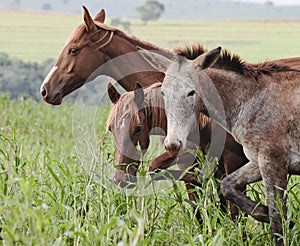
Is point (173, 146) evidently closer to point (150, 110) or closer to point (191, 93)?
point (191, 93)

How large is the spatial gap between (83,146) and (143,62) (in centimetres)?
105

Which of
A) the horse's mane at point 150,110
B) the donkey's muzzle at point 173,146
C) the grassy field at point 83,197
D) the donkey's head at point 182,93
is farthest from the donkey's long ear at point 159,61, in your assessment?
the donkey's muzzle at point 173,146

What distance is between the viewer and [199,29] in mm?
48969

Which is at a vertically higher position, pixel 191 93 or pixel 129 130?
pixel 191 93

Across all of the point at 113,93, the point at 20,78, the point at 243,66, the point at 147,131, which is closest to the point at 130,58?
the point at 113,93

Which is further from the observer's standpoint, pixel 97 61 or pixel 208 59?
pixel 97 61

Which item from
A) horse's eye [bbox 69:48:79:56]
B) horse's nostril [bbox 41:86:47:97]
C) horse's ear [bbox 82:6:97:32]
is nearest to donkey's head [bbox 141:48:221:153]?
horse's ear [bbox 82:6:97:32]

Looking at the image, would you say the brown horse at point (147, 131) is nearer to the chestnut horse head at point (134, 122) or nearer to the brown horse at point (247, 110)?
the chestnut horse head at point (134, 122)

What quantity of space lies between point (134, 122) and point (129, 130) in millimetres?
90

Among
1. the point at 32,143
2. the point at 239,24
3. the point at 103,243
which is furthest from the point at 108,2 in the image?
the point at 103,243

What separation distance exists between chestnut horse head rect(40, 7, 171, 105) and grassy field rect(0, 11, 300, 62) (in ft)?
87.2

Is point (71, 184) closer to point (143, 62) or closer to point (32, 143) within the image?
point (143, 62)

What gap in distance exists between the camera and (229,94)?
5957 millimetres

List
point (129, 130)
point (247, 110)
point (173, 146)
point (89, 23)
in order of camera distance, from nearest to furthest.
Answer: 1. point (173, 146)
2. point (247, 110)
3. point (129, 130)
4. point (89, 23)
